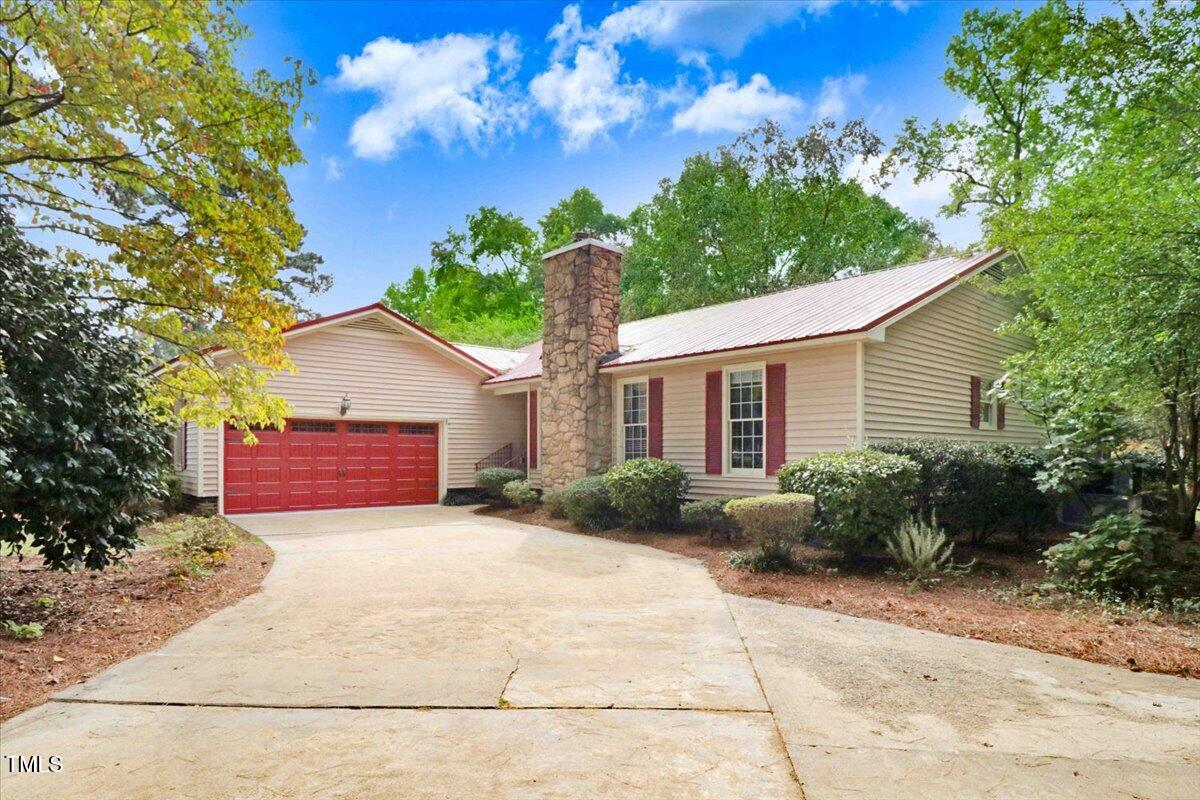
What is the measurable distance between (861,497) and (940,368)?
16.7ft

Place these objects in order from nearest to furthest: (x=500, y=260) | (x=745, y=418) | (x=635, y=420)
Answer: (x=745, y=418) → (x=635, y=420) → (x=500, y=260)

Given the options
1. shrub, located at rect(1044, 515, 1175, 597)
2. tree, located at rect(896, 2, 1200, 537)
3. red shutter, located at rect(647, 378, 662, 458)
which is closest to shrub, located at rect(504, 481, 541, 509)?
red shutter, located at rect(647, 378, 662, 458)

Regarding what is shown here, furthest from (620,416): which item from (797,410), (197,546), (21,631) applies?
(21,631)

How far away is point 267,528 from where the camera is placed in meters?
12.1

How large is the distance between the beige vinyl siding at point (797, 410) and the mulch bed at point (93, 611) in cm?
706

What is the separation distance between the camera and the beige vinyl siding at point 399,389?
1442 cm

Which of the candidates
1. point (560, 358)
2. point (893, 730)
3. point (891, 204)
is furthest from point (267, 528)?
point (891, 204)

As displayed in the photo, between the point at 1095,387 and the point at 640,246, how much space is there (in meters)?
26.6

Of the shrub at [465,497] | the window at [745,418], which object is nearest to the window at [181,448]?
the shrub at [465,497]

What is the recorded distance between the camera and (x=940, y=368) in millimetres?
11664

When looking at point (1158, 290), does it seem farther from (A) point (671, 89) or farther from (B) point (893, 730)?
(A) point (671, 89)

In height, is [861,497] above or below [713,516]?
above

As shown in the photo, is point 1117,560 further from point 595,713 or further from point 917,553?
point 595,713

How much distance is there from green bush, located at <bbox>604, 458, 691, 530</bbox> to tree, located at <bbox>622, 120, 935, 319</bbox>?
18.5 metres
